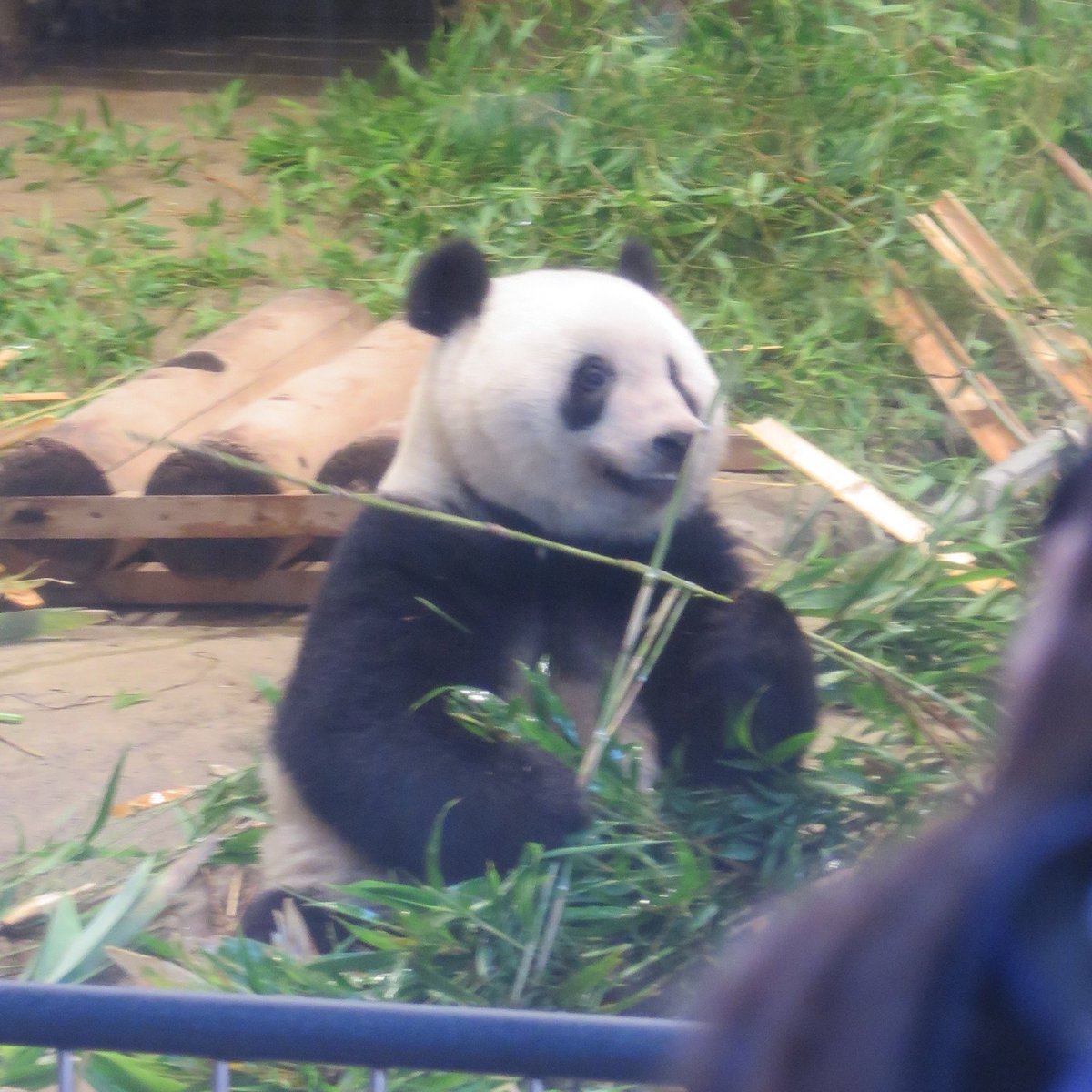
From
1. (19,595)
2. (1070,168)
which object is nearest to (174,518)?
(19,595)

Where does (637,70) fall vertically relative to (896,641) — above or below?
above

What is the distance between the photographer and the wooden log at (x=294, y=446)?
3635 mm

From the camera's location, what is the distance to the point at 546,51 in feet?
18.7

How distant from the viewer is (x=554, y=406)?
238 centimetres

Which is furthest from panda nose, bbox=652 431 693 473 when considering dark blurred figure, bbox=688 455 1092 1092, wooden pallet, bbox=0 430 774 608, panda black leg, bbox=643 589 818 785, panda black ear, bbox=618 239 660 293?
dark blurred figure, bbox=688 455 1092 1092

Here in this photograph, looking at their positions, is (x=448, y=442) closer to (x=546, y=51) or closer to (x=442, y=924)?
(x=442, y=924)

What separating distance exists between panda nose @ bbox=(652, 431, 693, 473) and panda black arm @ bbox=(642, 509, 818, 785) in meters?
0.21

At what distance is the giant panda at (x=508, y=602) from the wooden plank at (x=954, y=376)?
→ 1427 millimetres

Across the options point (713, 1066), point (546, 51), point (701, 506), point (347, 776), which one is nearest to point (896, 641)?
point (701, 506)

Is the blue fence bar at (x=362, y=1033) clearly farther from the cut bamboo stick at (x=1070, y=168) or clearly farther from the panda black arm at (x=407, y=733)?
the cut bamboo stick at (x=1070, y=168)

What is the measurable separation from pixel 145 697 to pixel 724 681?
5.99ft

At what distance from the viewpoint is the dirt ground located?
3.04 m

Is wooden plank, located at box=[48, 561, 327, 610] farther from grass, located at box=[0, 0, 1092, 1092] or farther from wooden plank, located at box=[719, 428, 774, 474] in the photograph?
wooden plank, located at box=[719, 428, 774, 474]

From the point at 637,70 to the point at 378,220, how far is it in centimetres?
115
